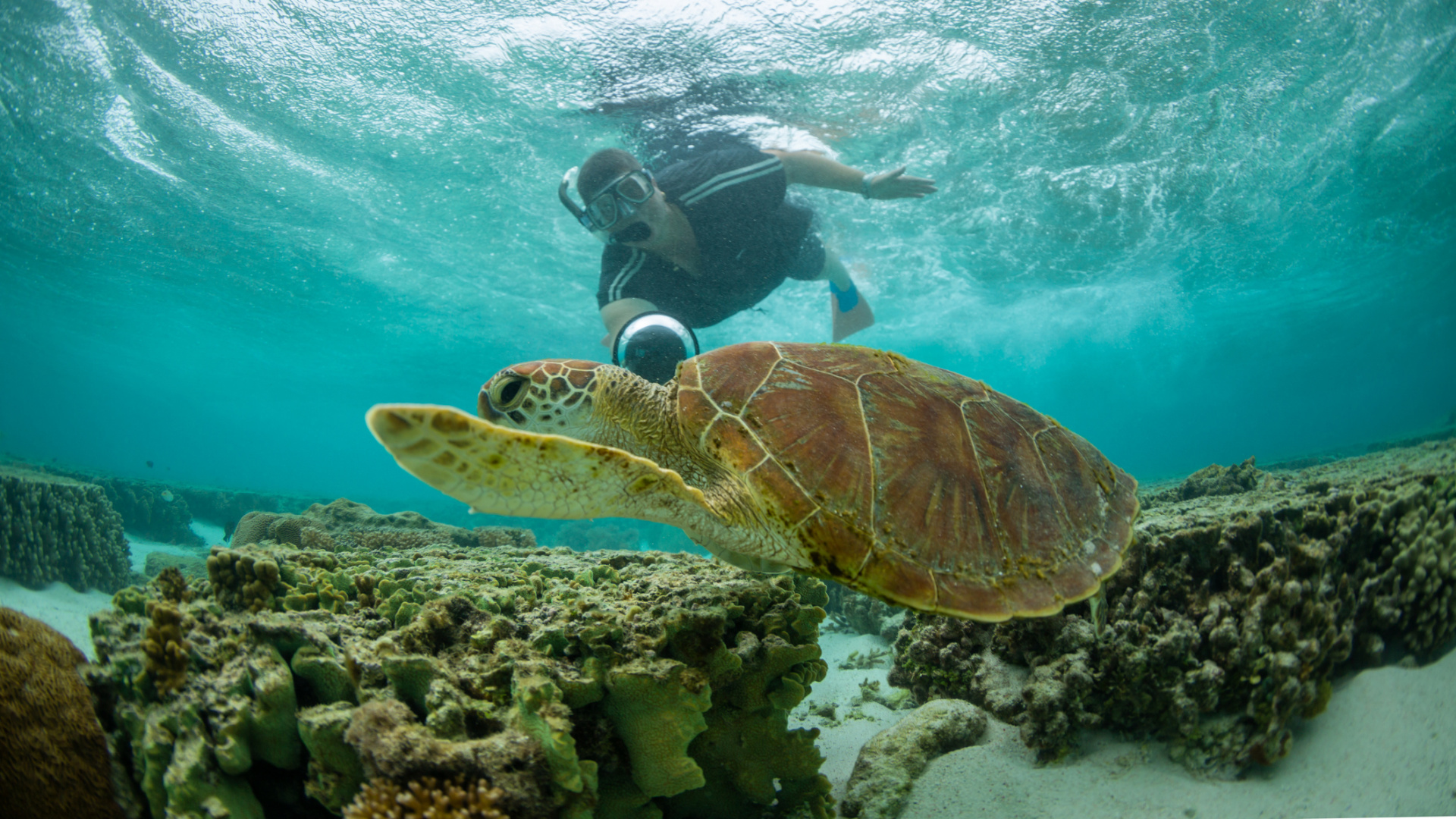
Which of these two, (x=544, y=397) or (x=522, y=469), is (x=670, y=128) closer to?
(x=544, y=397)

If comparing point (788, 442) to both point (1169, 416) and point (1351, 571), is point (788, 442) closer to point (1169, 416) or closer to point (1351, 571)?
point (1351, 571)

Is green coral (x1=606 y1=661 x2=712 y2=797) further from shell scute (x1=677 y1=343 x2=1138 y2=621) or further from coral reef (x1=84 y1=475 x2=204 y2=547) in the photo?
coral reef (x1=84 y1=475 x2=204 y2=547)

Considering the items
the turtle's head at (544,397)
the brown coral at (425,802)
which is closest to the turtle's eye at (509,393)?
the turtle's head at (544,397)

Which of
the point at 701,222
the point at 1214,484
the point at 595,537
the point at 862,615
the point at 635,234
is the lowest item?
the point at 862,615

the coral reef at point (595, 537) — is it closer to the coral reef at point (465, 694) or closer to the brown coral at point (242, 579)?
the brown coral at point (242, 579)

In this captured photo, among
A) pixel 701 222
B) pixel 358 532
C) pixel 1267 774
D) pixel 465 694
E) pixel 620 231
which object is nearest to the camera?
pixel 465 694

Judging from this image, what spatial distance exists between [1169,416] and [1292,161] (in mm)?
78893

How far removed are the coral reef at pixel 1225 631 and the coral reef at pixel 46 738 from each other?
8.58 ft

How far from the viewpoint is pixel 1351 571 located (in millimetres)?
2260

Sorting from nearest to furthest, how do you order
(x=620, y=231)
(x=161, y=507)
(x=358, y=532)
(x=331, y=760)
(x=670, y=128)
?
(x=331, y=760)
(x=358, y=532)
(x=620, y=231)
(x=670, y=128)
(x=161, y=507)

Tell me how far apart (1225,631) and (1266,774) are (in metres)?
0.42

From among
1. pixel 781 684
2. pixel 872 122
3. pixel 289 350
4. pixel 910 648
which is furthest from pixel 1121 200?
pixel 289 350

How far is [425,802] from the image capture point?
3.15ft

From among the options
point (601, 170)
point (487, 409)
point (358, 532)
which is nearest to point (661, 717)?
point (487, 409)
